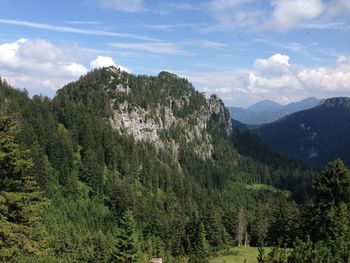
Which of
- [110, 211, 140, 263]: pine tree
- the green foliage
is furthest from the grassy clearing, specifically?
the green foliage

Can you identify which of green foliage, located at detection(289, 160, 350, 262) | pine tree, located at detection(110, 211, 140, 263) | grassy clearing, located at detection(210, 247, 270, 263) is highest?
green foliage, located at detection(289, 160, 350, 262)

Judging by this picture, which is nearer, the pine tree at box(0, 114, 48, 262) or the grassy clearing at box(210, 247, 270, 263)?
the pine tree at box(0, 114, 48, 262)

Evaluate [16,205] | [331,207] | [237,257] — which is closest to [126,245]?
[331,207]

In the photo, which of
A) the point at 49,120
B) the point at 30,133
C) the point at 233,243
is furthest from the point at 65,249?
the point at 49,120

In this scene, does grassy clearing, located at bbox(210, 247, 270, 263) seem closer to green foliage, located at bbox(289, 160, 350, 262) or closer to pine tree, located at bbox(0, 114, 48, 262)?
green foliage, located at bbox(289, 160, 350, 262)

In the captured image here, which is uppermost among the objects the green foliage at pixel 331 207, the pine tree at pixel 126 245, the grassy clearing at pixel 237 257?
the green foliage at pixel 331 207

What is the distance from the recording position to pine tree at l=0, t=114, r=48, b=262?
23125 millimetres

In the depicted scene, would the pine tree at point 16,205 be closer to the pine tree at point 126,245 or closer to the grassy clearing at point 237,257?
the pine tree at point 126,245

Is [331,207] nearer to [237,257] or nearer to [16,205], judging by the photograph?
[16,205]

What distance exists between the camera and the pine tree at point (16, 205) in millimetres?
23125

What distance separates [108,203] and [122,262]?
465ft

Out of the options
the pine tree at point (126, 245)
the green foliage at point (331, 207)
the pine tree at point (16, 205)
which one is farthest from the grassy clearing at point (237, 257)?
the pine tree at point (16, 205)

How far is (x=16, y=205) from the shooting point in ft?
78.6

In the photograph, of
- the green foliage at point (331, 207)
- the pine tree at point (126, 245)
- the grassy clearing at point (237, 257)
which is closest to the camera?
the green foliage at point (331, 207)
